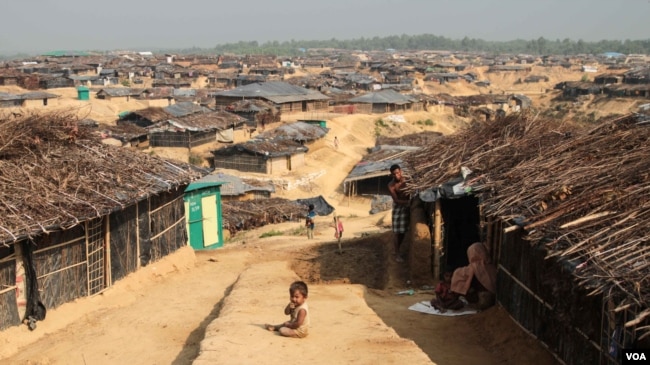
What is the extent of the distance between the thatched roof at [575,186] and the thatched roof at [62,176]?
16.5 feet

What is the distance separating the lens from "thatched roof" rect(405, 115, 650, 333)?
257 inches

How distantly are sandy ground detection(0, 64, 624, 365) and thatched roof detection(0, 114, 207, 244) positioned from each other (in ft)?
5.30

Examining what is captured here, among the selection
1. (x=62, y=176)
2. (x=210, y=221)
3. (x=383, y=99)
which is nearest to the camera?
(x=62, y=176)

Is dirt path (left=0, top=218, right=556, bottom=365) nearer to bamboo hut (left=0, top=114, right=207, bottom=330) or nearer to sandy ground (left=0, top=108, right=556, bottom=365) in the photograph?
sandy ground (left=0, top=108, right=556, bottom=365)

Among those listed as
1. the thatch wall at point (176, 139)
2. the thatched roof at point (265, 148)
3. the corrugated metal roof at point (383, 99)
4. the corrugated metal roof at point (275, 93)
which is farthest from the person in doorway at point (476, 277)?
the corrugated metal roof at point (383, 99)

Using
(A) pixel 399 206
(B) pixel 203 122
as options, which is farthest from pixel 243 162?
(A) pixel 399 206

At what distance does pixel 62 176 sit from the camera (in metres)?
11.2

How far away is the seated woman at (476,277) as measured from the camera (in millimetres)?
9992

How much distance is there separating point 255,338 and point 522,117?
798 centimetres

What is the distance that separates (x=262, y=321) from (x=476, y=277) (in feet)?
10.9

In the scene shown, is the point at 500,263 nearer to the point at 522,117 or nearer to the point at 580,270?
the point at 580,270

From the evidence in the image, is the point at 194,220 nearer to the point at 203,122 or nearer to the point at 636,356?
the point at 636,356

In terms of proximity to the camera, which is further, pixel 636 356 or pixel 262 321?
pixel 262 321

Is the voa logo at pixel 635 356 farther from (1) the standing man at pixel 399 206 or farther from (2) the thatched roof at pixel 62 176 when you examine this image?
(2) the thatched roof at pixel 62 176
